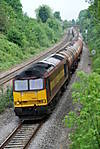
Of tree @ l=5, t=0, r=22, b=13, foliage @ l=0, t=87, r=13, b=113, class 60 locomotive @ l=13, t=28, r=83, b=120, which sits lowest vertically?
foliage @ l=0, t=87, r=13, b=113

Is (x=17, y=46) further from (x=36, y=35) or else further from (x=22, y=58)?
(x=36, y=35)

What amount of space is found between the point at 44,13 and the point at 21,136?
304 ft

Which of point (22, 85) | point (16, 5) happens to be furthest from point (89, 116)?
point (16, 5)

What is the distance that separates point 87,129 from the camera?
382 inches

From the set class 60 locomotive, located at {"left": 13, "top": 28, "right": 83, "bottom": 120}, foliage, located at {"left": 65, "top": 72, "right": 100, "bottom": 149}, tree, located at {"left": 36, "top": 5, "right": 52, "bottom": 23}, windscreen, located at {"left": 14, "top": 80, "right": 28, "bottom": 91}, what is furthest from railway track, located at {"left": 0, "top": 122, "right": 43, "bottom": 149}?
tree, located at {"left": 36, "top": 5, "right": 52, "bottom": 23}

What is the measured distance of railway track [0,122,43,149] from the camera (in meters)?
14.0

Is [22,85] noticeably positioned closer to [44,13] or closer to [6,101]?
[6,101]

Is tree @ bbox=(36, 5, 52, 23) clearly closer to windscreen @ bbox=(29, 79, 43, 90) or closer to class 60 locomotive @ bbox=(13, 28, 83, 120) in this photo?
class 60 locomotive @ bbox=(13, 28, 83, 120)

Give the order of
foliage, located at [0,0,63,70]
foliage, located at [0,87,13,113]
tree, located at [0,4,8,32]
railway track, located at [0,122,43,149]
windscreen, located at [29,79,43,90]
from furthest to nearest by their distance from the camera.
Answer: tree, located at [0,4,8,32] → foliage, located at [0,0,63,70] → foliage, located at [0,87,13,113] → windscreen, located at [29,79,43,90] → railway track, located at [0,122,43,149]

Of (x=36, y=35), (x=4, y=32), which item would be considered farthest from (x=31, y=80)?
(x=36, y=35)

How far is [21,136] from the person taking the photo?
1514 cm

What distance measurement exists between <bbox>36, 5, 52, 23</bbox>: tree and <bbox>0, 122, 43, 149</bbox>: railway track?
89118 mm

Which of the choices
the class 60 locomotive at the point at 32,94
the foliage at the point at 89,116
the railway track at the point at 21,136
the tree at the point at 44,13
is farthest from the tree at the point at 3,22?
the tree at the point at 44,13

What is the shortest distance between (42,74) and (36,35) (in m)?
50.9
